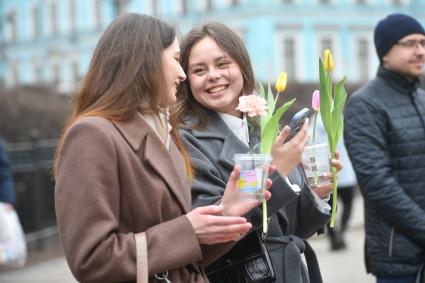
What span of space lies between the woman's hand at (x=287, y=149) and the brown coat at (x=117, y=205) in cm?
37

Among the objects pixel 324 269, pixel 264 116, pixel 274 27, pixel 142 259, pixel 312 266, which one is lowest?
pixel 274 27

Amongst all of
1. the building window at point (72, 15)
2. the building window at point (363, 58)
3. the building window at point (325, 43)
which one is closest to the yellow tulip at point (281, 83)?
the building window at point (325, 43)

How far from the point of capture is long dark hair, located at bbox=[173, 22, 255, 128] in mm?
3686

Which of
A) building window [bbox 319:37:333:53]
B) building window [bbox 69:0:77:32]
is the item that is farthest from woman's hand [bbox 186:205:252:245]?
building window [bbox 69:0:77:32]

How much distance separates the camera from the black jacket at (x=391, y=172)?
4527 millimetres

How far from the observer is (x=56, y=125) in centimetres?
1296

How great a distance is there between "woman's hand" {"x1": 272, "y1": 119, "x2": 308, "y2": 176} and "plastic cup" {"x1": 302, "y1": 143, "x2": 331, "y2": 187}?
11.3 inches

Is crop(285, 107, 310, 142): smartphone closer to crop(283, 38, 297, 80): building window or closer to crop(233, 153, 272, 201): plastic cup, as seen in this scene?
crop(233, 153, 272, 201): plastic cup

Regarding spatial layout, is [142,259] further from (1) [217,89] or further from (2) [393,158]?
(2) [393,158]

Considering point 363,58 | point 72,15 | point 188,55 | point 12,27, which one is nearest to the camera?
point 188,55

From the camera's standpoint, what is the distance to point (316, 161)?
3.50 meters

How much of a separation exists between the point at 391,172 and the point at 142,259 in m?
2.11

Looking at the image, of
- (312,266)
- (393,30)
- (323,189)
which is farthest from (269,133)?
(393,30)

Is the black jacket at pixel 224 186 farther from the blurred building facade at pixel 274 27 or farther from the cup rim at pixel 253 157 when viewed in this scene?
the blurred building facade at pixel 274 27
